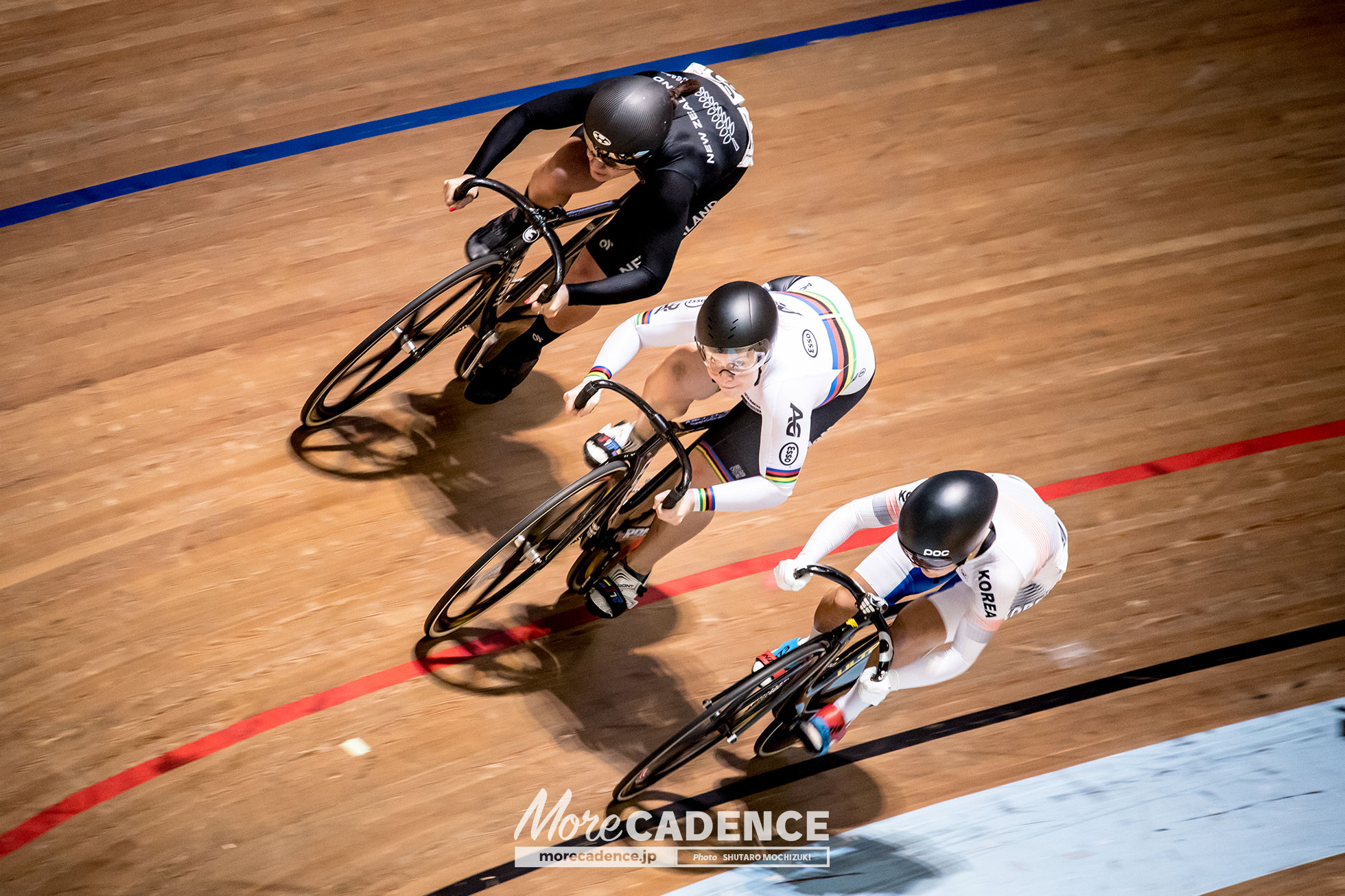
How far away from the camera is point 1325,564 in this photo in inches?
157

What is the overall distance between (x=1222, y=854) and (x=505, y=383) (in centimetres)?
275

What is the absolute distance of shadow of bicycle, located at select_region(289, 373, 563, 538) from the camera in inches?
152

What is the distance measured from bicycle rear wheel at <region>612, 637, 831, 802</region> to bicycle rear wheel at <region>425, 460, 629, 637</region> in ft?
2.15

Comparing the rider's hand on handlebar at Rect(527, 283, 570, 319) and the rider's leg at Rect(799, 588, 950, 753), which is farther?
the rider's hand on handlebar at Rect(527, 283, 570, 319)

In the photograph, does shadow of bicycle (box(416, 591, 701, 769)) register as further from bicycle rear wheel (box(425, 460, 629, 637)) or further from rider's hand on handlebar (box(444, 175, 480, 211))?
rider's hand on handlebar (box(444, 175, 480, 211))

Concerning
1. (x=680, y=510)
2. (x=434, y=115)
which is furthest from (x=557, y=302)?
(x=434, y=115)

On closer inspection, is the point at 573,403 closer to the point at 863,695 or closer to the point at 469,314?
the point at 469,314

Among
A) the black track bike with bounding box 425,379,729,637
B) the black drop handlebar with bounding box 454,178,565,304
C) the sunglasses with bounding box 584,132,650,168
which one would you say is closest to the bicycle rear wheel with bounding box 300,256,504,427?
the black drop handlebar with bounding box 454,178,565,304

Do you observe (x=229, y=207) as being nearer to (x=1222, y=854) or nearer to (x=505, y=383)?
(x=505, y=383)

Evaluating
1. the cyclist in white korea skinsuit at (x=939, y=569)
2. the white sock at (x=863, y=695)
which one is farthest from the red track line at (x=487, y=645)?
the white sock at (x=863, y=695)

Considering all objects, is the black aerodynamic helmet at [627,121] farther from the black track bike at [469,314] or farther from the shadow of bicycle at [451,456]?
the shadow of bicycle at [451,456]

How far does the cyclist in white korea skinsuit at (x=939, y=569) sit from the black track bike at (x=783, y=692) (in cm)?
8

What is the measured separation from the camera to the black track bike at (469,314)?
3566mm

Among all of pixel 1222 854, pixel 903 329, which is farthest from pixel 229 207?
pixel 1222 854
